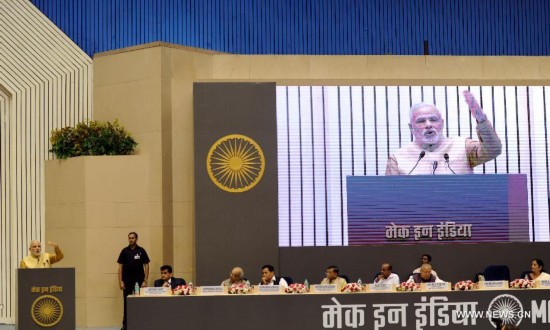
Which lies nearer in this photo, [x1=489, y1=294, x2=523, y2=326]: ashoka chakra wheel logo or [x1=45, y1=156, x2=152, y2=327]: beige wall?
[x1=489, y1=294, x2=523, y2=326]: ashoka chakra wheel logo

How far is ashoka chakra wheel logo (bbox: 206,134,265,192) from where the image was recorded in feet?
49.4

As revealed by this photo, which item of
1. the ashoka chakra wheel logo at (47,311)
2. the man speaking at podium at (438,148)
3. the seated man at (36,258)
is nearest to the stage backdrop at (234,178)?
the man speaking at podium at (438,148)

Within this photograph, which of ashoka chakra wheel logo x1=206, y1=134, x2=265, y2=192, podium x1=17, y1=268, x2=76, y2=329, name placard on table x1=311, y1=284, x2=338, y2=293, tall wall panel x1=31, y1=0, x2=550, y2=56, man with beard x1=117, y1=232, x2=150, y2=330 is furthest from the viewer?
tall wall panel x1=31, y1=0, x2=550, y2=56

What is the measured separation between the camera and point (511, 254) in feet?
50.5

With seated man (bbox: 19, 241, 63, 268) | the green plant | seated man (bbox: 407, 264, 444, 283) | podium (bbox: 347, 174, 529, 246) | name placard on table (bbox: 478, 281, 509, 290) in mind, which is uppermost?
the green plant

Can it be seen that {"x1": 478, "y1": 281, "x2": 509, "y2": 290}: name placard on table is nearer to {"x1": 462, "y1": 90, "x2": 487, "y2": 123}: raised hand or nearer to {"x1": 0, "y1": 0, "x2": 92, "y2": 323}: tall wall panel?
{"x1": 462, "y1": 90, "x2": 487, "y2": 123}: raised hand

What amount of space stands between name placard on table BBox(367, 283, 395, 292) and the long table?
4.4 inches

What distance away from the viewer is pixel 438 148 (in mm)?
15484

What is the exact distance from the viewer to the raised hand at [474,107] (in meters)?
15.5

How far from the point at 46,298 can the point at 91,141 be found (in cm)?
349

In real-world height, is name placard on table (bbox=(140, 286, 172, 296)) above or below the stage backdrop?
below

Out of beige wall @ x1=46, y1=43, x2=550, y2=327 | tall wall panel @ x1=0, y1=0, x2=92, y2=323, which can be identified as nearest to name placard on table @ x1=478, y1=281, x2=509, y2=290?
beige wall @ x1=46, y1=43, x2=550, y2=327

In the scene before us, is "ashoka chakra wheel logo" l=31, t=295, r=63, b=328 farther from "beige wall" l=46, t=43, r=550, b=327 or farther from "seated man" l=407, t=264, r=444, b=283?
"seated man" l=407, t=264, r=444, b=283

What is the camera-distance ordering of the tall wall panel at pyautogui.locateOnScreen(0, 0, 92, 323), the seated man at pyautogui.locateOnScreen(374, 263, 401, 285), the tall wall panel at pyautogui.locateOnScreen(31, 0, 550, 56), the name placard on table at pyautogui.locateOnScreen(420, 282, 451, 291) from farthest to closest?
the tall wall panel at pyautogui.locateOnScreen(31, 0, 550, 56) < the tall wall panel at pyautogui.locateOnScreen(0, 0, 92, 323) < the seated man at pyautogui.locateOnScreen(374, 263, 401, 285) < the name placard on table at pyautogui.locateOnScreen(420, 282, 451, 291)
